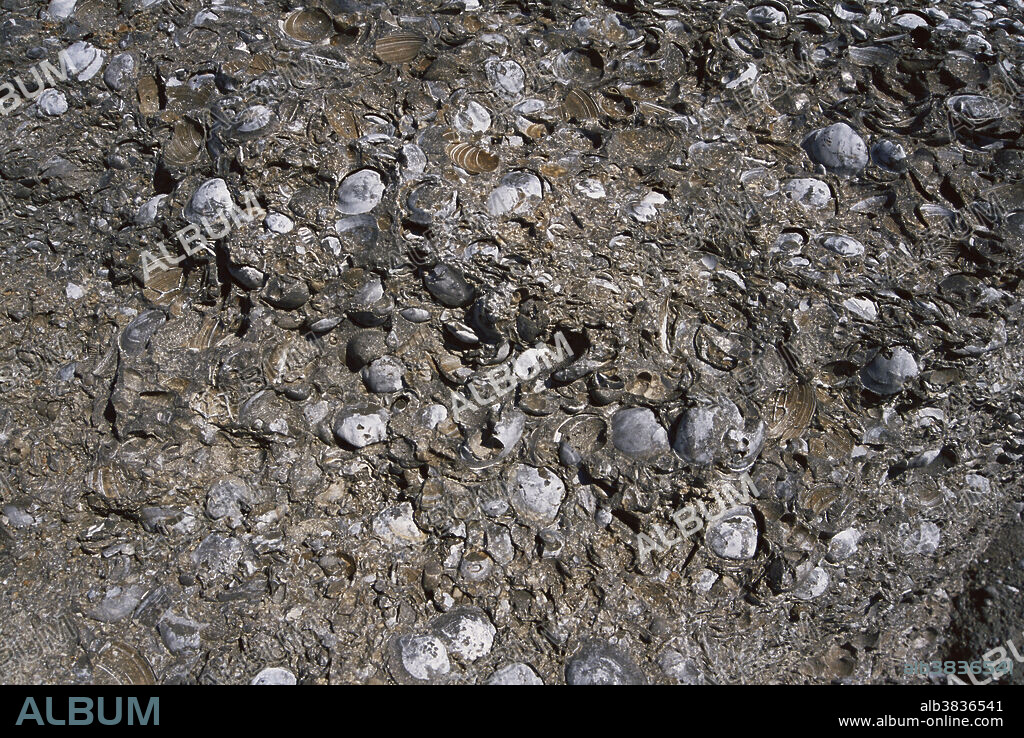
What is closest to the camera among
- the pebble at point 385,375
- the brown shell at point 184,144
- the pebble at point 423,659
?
the pebble at point 423,659

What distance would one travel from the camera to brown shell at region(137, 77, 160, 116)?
169cm

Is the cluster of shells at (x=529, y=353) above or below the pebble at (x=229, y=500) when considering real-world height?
above

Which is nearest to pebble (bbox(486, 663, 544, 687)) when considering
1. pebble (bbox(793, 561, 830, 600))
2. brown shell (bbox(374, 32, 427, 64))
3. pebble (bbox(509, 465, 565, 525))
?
pebble (bbox(509, 465, 565, 525))

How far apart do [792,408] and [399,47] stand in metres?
1.20

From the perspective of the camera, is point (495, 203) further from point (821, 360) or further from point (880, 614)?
point (880, 614)

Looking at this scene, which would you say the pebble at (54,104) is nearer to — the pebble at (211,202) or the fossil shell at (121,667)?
the pebble at (211,202)

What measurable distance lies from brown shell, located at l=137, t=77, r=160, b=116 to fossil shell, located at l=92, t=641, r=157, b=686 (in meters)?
1.18

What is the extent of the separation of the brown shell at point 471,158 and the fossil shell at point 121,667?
121 cm

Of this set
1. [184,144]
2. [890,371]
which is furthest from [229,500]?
[890,371]

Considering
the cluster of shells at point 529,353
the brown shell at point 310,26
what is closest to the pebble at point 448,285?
the cluster of shells at point 529,353

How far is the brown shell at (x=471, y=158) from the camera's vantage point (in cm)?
157

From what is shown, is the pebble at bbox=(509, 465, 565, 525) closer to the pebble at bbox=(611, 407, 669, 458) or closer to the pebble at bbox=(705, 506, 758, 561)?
the pebble at bbox=(611, 407, 669, 458)

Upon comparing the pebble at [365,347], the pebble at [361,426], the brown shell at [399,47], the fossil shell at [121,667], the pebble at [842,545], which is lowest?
the fossil shell at [121,667]

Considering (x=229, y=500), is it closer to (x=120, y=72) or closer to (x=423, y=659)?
(x=423, y=659)
